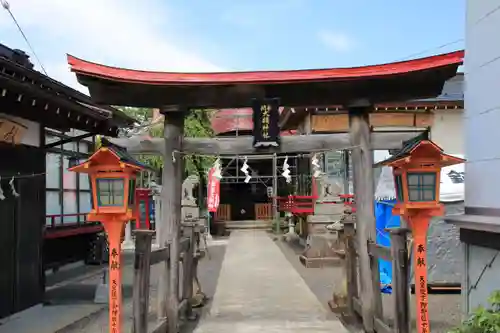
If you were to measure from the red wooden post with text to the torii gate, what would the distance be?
200 cm

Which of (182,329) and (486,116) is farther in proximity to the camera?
(182,329)

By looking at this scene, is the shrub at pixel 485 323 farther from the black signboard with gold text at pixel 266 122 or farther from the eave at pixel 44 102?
the eave at pixel 44 102

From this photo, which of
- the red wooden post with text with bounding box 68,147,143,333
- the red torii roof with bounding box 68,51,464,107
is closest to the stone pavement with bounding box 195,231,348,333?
the red wooden post with text with bounding box 68,147,143,333

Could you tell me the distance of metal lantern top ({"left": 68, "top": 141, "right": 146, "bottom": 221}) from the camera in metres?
6.60

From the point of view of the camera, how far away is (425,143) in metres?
6.47

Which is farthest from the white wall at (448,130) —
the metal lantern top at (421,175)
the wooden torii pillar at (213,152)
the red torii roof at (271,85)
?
the metal lantern top at (421,175)

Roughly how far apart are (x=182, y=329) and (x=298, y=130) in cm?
1493

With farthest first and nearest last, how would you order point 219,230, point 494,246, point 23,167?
point 219,230 → point 23,167 → point 494,246

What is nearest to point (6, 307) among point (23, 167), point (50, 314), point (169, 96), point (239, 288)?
point (50, 314)

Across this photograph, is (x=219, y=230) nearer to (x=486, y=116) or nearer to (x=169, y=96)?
(x=169, y=96)

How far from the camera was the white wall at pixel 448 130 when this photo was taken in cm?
1884

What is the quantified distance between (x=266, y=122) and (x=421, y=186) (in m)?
2.94

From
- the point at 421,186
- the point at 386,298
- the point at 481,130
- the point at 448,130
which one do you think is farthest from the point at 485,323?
the point at 448,130

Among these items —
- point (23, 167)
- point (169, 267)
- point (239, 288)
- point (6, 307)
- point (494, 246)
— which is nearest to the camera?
point (494, 246)
